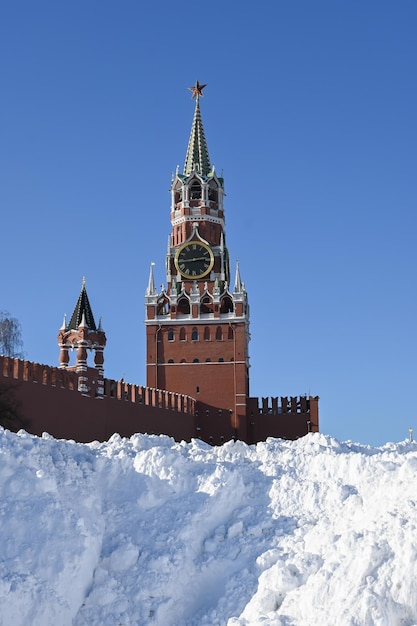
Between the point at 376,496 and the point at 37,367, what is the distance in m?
14.1

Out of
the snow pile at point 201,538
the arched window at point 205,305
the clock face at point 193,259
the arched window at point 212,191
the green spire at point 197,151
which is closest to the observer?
the snow pile at point 201,538

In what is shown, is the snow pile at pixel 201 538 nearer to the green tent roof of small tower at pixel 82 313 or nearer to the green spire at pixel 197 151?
the green tent roof of small tower at pixel 82 313

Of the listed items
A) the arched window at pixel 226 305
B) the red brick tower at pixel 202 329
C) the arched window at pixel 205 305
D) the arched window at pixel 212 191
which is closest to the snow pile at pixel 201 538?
the red brick tower at pixel 202 329

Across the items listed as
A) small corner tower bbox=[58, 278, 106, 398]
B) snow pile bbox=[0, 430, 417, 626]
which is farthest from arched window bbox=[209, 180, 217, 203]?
snow pile bbox=[0, 430, 417, 626]

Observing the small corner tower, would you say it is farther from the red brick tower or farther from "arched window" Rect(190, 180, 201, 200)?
"arched window" Rect(190, 180, 201, 200)

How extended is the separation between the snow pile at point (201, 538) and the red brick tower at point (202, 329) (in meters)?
24.1

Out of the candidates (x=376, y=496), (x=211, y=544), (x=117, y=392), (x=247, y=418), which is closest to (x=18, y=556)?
(x=211, y=544)

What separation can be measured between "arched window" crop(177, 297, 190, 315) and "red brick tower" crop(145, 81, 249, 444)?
0.05m

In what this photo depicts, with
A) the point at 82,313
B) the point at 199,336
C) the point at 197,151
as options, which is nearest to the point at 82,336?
the point at 82,313

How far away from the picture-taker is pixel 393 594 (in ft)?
55.5

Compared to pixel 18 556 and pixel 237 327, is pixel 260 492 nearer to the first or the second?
pixel 18 556

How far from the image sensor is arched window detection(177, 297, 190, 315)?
48188 mm

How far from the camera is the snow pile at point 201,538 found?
17.1 meters

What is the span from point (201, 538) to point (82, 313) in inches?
923
